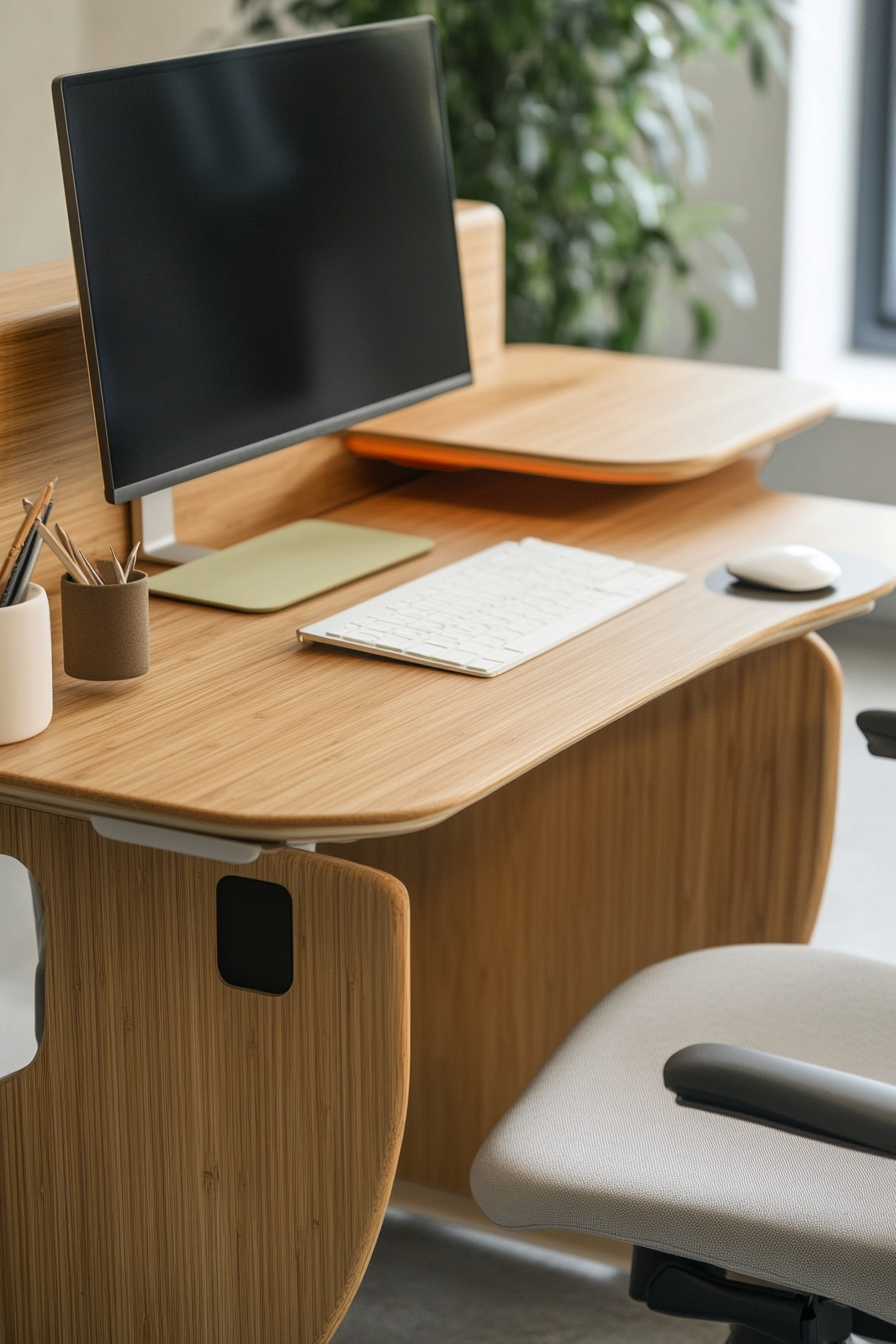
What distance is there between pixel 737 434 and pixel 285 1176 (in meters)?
0.95

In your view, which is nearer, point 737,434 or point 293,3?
point 737,434

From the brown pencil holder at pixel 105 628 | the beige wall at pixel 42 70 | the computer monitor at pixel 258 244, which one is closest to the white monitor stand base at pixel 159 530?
the computer monitor at pixel 258 244

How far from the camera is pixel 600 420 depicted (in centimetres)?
192

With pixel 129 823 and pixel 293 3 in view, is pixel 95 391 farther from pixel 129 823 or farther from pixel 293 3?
pixel 293 3

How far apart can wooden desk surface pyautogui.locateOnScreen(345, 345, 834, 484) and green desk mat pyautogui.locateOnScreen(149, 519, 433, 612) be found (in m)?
0.14

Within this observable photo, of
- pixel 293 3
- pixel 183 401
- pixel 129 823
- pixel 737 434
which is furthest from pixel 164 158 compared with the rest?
pixel 293 3

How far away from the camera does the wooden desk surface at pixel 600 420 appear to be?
5.82 ft

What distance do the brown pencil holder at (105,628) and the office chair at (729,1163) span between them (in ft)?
1.54

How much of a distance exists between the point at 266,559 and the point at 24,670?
1.49ft

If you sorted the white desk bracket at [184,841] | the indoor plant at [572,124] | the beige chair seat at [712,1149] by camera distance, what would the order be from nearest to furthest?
1. the beige chair seat at [712,1149]
2. the white desk bracket at [184,841]
3. the indoor plant at [572,124]

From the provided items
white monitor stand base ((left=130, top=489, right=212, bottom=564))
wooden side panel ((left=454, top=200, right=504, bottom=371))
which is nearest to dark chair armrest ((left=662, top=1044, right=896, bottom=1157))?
white monitor stand base ((left=130, top=489, right=212, bottom=564))

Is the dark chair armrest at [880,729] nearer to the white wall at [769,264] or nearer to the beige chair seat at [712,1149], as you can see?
the beige chair seat at [712,1149]

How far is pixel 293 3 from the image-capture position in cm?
321

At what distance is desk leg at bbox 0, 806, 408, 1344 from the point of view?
1.26 meters
